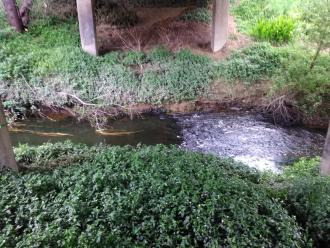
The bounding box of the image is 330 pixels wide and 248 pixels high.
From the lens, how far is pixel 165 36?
12.9 m

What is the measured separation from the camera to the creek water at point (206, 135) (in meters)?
9.31

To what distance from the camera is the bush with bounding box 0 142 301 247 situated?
3564 millimetres

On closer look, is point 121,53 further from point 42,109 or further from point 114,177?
point 114,177

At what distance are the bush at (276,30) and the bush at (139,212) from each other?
9.21 m

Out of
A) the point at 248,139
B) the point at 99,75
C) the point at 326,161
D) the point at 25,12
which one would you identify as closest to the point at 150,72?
the point at 99,75

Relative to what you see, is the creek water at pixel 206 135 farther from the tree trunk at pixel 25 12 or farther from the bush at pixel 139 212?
the tree trunk at pixel 25 12

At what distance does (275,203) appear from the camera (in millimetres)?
4461

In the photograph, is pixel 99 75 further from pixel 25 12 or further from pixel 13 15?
pixel 25 12

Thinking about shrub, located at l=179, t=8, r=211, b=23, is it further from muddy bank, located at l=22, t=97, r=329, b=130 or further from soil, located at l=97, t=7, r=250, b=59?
muddy bank, located at l=22, t=97, r=329, b=130

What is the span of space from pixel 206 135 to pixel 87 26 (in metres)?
5.67

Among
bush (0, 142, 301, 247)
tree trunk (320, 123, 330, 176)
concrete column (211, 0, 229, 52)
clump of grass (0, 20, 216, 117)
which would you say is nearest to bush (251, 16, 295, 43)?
concrete column (211, 0, 229, 52)

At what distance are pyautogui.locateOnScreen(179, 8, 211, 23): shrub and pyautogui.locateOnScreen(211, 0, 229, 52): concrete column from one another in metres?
1.82

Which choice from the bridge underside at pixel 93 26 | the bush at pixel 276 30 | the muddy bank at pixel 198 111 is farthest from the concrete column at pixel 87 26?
the bush at pixel 276 30

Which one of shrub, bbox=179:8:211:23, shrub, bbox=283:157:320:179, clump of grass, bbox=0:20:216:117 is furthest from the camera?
shrub, bbox=179:8:211:23
